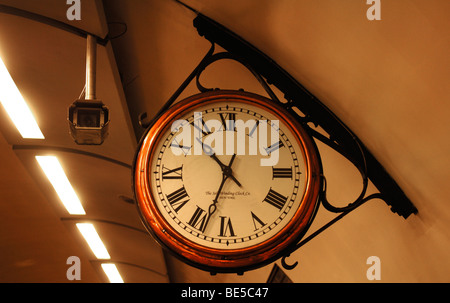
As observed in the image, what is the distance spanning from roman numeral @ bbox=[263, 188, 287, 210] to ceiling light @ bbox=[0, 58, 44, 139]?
6.98 ft

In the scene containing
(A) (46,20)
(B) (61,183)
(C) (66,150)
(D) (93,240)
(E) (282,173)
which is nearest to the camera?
(E) (282,173)

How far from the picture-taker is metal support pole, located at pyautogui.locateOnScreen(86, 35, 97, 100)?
7.79ft

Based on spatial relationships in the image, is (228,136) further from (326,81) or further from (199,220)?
(326,81)

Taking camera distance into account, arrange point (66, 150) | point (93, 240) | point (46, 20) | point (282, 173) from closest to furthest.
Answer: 1. point (282, 173)
2. point (46, 20)
3. point (66, 150)
4. point (93, 240)

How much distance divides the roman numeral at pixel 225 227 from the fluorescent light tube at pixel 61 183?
8.78ft

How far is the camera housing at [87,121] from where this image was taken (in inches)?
89.0

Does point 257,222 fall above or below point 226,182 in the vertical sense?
below

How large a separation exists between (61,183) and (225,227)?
311 centimetres

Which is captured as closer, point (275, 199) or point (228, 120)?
point (275, 199)

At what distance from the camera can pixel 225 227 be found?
6.27 ft

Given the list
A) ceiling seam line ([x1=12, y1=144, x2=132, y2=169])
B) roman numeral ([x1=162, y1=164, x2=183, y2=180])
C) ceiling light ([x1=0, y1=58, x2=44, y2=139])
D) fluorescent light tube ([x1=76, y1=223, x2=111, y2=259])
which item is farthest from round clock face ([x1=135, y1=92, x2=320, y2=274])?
fluorescent light tube ([x1=76, y1=223, x2=111, y2=259])

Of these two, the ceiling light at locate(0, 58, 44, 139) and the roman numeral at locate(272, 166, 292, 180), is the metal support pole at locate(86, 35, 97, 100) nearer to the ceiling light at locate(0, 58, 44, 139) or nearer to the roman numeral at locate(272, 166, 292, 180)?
the ceiling light at locate(0, 58, 44, 139)

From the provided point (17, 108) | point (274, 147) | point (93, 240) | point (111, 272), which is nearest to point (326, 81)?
point (274, 147)
